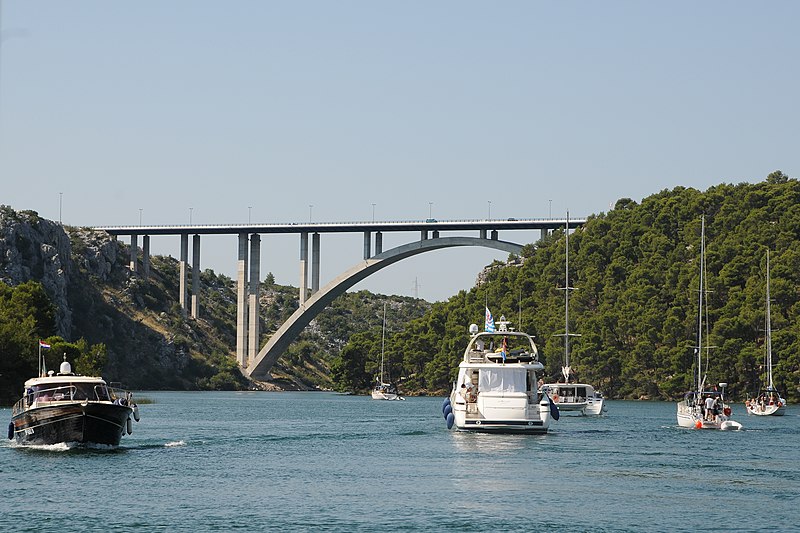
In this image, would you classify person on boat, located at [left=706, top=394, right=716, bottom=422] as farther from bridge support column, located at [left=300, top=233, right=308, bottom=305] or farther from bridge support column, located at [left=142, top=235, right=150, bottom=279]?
bridge support column, located at [left=142, top=235, right=150, bottom=279]

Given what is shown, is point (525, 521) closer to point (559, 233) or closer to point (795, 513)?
point (795, 513)

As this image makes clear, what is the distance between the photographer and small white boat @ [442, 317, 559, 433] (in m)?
60.3

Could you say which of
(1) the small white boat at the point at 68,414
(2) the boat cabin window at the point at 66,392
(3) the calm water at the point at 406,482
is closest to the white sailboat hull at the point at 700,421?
(3) the calm water at the point at 406,482

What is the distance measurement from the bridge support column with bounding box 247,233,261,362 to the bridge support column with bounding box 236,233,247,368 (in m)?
0.72

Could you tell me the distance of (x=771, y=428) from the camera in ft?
248

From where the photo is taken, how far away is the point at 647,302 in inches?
5349

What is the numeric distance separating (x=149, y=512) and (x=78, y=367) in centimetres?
6151

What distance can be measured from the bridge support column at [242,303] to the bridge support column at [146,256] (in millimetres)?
12672

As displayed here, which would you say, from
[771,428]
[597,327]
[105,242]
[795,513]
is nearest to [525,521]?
[795,513]

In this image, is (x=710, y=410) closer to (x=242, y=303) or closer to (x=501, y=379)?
(x=501, y=379)

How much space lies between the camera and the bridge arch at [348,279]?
14938cm

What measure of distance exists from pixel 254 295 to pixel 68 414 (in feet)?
393

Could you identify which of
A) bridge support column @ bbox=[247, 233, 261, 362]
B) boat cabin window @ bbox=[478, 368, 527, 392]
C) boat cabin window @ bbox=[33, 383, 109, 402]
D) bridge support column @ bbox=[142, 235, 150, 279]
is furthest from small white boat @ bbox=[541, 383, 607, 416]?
bridge support column @ bbox=[142, 235, 150, 279]

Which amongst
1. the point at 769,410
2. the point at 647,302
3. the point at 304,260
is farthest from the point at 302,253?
the point at 769,410
